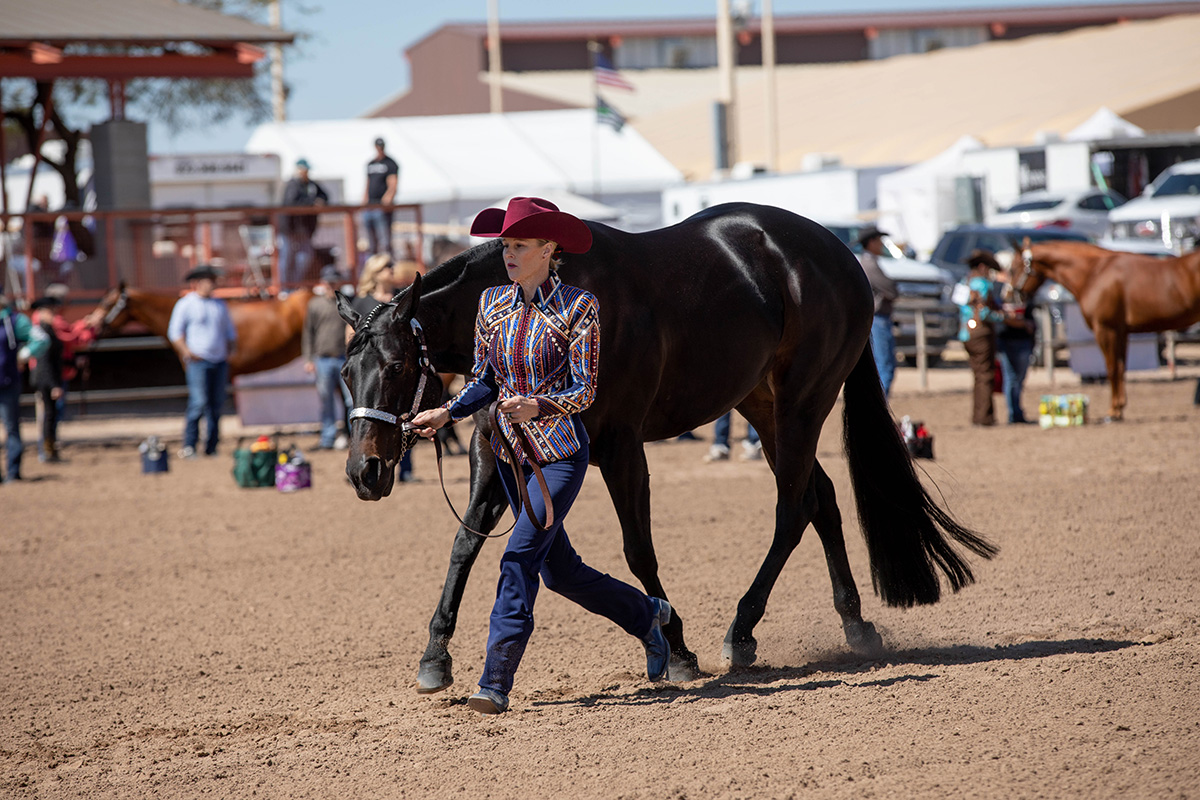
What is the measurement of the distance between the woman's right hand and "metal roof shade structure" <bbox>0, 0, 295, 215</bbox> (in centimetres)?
1749

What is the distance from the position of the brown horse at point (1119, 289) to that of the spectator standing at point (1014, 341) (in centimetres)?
20

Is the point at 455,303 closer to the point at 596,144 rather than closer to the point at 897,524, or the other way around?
the point at 897,524

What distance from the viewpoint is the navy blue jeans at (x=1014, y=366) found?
14.0 metres

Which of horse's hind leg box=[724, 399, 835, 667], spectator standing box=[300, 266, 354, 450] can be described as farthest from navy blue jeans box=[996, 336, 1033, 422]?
horse's hind leg box=[724, 399, 835, 667]

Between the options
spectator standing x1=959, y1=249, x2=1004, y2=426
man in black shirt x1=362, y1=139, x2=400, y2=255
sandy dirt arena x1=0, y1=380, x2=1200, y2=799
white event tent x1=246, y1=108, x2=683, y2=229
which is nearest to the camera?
sandy dirt arena x1=0, y1=380, x2=1200, y2=799

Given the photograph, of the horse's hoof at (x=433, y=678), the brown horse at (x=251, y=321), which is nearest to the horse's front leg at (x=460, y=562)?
the horse's hoof at (x=433, y=678)

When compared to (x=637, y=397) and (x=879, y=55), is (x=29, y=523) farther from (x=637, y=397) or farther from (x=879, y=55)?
(x=879, y=55)

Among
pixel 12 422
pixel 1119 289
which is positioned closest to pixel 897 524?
pixel 1119 289

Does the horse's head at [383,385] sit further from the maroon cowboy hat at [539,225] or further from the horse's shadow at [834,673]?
the horse's shadow at [834,673]

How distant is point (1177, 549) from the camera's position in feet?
24.0

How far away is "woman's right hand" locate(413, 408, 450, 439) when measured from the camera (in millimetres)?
4422

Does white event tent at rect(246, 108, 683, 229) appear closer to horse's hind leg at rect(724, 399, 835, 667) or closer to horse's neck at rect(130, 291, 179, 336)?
horse's neck at rect(130, 291, 179, 336)

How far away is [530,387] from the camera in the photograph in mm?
4555

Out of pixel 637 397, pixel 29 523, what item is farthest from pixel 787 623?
pixel 29 523
